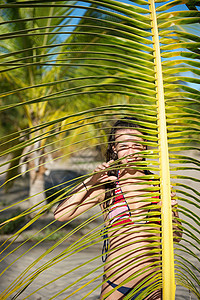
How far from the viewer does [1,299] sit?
42cm

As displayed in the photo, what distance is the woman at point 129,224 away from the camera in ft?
1.54

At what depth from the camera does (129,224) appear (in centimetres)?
110

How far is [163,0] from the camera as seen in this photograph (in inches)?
20.8

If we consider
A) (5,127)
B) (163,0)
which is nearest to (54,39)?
(5,127)

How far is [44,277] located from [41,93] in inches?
103

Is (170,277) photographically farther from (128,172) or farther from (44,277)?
(44,277)

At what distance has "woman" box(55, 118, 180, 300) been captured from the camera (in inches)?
18.5

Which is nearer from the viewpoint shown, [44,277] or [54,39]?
[44,277]

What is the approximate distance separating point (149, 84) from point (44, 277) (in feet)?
11.9

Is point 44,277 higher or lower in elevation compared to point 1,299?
higher

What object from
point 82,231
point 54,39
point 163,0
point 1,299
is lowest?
point 1,299

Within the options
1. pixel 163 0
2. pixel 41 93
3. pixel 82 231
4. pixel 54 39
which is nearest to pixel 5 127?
pixel 41 93

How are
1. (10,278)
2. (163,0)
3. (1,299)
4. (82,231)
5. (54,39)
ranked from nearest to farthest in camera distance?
(1,299)
(163,0)
(10,278)
(54,39)
(82,231)

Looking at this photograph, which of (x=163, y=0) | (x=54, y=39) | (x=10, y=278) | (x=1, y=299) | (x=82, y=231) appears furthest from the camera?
(x=82, y=231)
